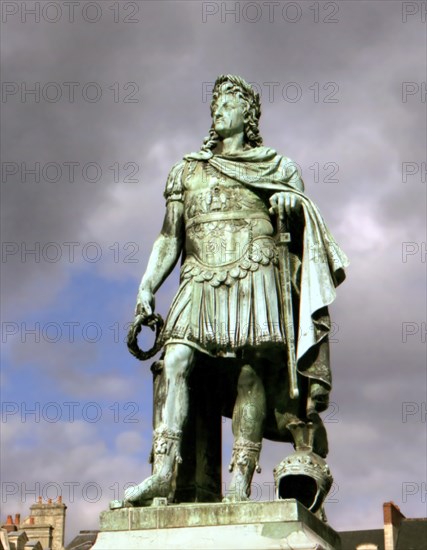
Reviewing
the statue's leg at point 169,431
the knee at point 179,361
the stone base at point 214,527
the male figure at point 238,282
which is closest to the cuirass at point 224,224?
the male figure at point 238,282

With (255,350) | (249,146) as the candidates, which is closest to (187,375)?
(255,350)

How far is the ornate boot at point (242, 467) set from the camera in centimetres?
1140

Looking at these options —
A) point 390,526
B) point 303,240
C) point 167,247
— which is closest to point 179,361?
point 167,247

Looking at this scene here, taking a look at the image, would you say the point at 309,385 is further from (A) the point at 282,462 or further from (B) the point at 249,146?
(B) the point at 249,146

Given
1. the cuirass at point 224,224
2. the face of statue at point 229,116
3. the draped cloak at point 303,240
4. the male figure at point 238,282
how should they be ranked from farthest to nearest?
the face of statue at point 229,116 < the cuirass at point 224,224 < the draped cloak at point 303,240 < the male figure at point 238,282

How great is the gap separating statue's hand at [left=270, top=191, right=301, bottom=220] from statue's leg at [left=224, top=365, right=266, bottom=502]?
4.82 ft

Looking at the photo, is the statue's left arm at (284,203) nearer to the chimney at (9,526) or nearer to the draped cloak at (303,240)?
the draped cloak at (303,240)

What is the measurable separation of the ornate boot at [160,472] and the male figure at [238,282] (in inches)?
0.4

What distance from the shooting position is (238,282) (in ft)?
39.1

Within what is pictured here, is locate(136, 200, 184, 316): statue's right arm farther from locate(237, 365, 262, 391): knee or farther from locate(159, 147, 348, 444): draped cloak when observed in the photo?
locate(237, 365, 262, 391): knee

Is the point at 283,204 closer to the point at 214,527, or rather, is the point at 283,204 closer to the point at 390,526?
the point at 214,527

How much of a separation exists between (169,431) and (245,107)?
10.9 ft

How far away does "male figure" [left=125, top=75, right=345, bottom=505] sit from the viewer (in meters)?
11.7

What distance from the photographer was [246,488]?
1151 cm
